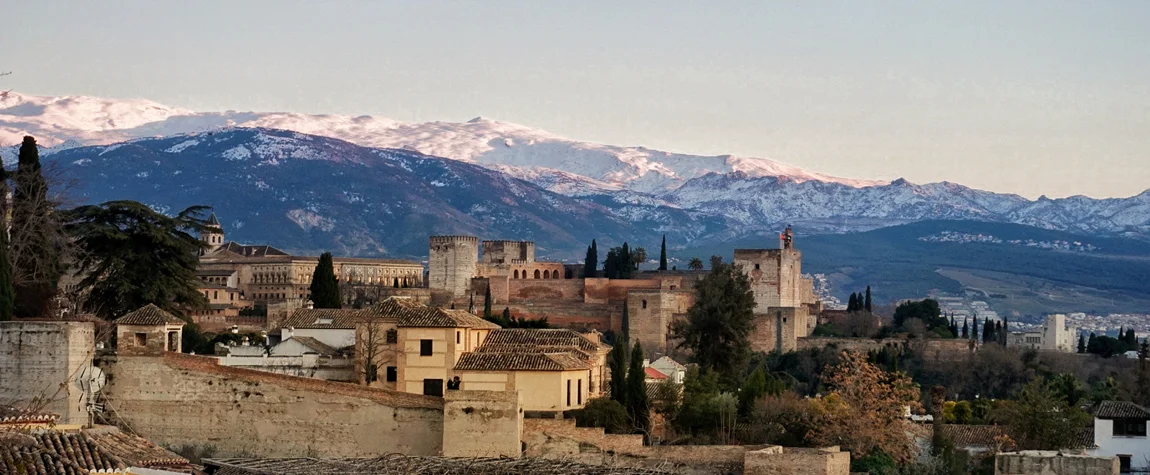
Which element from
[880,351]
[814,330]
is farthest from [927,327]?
[880,351]

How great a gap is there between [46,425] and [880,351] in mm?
56719

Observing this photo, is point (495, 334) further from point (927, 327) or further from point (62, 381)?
point (927, 327)

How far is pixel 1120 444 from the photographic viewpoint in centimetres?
4341

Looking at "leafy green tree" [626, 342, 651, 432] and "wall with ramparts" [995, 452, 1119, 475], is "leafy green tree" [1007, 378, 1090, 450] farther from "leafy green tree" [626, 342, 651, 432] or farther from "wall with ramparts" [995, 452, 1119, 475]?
"wall with ramparts" [995, 452, 1119, 475]

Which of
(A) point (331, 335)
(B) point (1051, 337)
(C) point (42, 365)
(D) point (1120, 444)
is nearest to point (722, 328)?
(A) point (331, 335)

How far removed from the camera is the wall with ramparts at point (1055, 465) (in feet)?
101

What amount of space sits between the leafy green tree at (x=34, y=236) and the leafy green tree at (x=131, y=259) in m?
0.98

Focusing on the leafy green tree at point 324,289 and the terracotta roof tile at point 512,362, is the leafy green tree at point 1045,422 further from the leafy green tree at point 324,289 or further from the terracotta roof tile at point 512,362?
the leafy green tree at point 324,289

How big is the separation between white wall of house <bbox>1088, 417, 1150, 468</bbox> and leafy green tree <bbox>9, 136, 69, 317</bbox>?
24353 mm

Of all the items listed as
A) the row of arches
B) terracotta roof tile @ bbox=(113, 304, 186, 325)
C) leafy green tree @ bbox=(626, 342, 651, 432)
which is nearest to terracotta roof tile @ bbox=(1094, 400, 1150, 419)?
leafy green tree @ bbox=(626, 342, 651, 432)

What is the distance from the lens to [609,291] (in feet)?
333

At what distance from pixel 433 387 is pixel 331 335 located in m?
6.61

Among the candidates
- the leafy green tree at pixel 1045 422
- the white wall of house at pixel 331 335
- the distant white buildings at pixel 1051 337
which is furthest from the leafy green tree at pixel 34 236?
the distant white buildings at pixel 1051 337

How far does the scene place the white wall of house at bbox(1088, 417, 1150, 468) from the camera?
4284 centimetres
